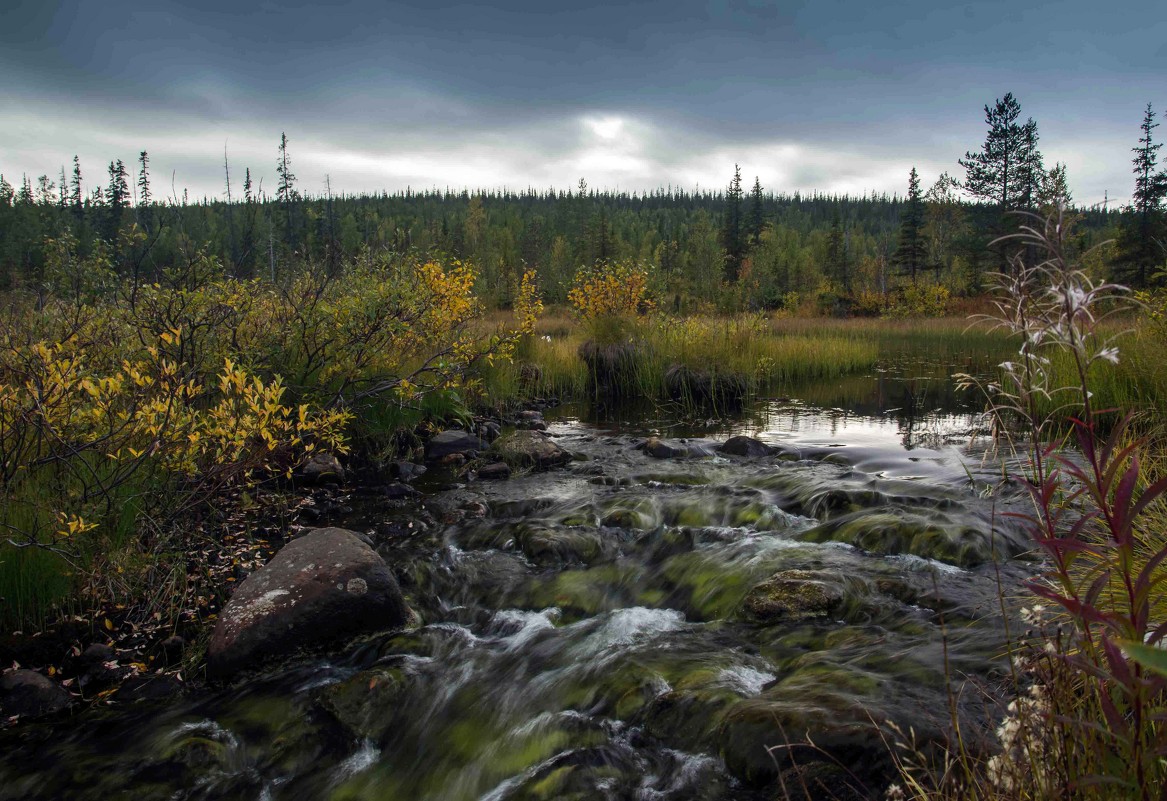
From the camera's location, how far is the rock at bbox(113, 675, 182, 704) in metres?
4.36

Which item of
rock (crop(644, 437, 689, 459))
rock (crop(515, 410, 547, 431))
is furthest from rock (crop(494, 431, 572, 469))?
rock (crop(515, 410, 547, 431))

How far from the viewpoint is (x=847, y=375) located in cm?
1995

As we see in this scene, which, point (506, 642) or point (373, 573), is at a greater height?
point (373, 573)

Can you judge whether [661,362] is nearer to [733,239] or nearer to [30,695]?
[30,695]

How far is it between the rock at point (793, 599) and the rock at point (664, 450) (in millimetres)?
4874

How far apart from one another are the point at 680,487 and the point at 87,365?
6.34 metres

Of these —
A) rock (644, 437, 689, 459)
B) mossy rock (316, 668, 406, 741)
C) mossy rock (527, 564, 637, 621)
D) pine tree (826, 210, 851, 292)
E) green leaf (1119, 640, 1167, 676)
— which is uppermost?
pine tree (826, 210, 851, 292)

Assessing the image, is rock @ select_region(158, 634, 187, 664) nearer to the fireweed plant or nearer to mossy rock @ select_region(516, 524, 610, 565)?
mossy rock @ select_region(516, 524, 610, 565)

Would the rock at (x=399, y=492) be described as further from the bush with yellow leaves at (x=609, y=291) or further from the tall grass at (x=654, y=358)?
the bush with yellow leaves at (x=609, y=291)

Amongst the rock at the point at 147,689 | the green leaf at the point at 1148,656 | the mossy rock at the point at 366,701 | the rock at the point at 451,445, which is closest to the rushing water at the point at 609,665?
the mossy rock at the point at 366,701

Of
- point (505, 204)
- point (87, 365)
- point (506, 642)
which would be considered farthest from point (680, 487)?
point (505, 204)

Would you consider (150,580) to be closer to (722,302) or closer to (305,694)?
(305,694)

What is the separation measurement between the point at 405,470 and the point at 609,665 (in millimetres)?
5443

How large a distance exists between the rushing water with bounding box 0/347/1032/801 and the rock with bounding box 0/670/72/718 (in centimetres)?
18
